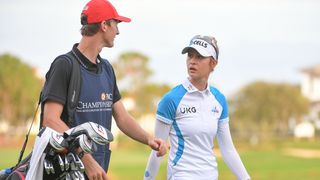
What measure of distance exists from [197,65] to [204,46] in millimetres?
184

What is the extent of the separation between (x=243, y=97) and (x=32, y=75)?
2186 cm

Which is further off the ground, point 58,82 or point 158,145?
point 58,82

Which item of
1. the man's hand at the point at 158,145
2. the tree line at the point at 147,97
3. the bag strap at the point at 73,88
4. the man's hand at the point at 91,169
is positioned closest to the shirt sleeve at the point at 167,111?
the man's hand at the point at 158,145

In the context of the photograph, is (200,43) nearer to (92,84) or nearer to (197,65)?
(197,65)

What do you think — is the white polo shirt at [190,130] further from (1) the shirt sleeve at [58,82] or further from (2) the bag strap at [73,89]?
(1) the shirt sleeve at [58,82]

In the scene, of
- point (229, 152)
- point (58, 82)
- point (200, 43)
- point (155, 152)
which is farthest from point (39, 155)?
point (229, 152)

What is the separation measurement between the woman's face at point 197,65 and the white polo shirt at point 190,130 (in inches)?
4.5

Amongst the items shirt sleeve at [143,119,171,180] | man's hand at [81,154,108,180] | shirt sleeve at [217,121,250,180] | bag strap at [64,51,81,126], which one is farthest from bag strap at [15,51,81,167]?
shirt sleeve at [217,121,250,180]

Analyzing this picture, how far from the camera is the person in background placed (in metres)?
6.82

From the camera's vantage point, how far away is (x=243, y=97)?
78.6 metres

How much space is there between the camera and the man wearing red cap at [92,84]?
17.6 feet

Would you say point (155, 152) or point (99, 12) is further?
point (155, 152)

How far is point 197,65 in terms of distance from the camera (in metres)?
6.97

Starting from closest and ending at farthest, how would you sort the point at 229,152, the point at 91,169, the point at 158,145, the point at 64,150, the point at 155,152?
the point at 64,150 → the point at 91,169 → the point at 158,145 → the point at 155,152 → the point at 229,152
